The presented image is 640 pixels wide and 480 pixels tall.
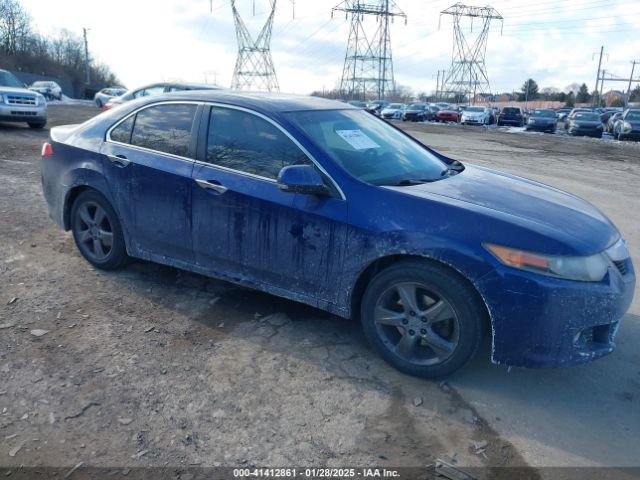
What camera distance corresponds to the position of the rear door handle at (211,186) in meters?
3.73

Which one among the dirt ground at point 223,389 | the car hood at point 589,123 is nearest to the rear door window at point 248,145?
the dirt ground at point 223,389

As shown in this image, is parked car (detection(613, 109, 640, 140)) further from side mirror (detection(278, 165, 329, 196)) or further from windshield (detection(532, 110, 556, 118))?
side mirror (detection(278, 165, 329, 196))

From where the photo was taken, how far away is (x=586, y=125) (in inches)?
1125

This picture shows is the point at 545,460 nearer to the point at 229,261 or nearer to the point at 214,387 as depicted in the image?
the point at 214,387

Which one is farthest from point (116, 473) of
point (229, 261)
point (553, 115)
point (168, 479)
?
point (553, 115)

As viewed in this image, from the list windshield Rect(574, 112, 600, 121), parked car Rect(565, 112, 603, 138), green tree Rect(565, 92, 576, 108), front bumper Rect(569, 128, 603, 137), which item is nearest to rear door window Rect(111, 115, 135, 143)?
parked car Rect(565, 112, 603, 138)

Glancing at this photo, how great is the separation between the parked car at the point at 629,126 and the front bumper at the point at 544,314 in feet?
86.8

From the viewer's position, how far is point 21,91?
14.8 m

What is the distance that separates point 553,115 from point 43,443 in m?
34.7

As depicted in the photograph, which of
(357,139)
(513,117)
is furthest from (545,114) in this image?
(357,139)

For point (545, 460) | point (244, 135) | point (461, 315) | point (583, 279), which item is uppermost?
point (244, 135)

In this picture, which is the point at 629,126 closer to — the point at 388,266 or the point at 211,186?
the point at 388,266

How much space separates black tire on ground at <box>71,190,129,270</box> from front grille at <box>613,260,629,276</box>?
369cm

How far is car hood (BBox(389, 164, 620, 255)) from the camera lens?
121 inches
